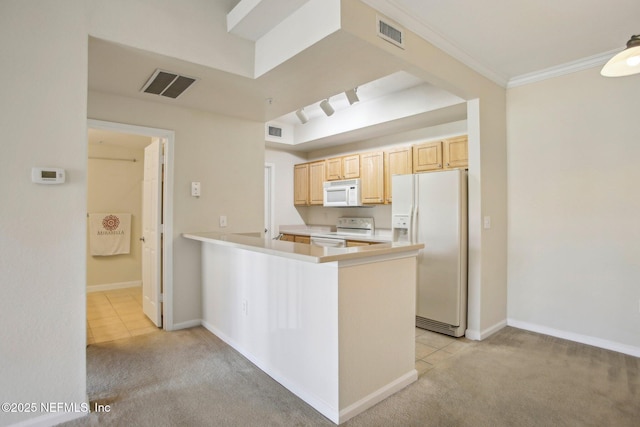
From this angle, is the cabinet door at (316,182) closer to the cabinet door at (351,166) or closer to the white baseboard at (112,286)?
the cabinet door at (351,166)

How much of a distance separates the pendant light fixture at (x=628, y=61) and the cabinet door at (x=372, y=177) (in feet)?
9.83

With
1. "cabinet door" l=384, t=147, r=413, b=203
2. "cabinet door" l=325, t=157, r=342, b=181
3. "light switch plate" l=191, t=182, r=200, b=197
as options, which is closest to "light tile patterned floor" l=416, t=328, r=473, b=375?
"cabinet door" l=384, t=147, r=413, b=203

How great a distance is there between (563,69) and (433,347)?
2.95m

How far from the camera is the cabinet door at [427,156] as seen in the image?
163 inches

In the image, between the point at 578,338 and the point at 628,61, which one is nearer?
the point at 628,61

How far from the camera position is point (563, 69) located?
10.6 ft

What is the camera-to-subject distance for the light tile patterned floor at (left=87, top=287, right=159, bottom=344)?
337 cm

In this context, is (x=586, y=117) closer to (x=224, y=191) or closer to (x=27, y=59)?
(x=224, y=191)

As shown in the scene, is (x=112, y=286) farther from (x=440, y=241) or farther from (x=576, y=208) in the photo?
(x=576, y=208)

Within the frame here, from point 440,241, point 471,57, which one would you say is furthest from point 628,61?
point 440,241

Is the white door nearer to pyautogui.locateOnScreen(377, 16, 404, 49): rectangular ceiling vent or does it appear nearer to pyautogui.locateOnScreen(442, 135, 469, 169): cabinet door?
pyautogui.locateOnScreen(377, 16, 404, 49): rectangular ceiling vent

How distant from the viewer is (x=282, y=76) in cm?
266

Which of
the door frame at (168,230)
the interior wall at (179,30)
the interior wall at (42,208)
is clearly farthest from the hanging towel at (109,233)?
the interior wall at (179,30)

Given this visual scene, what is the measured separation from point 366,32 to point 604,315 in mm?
3245
